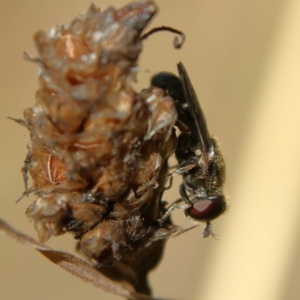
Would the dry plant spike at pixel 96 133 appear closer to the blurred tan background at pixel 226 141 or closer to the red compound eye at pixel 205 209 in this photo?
the red compound eye at pixel 205 209

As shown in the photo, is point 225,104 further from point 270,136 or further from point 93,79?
point 93,79

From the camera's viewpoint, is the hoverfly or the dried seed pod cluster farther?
the hoverfly

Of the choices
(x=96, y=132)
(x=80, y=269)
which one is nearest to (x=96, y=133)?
(x=96, y=132)

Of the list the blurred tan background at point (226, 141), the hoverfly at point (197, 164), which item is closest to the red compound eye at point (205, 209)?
the hoverfly at point (197, 164)

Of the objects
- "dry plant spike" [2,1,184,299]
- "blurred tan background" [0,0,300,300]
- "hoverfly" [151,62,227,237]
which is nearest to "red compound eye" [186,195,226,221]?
"hoverfly" [151,62,227,237]

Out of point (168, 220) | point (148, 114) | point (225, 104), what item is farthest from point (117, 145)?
point (225, 104)

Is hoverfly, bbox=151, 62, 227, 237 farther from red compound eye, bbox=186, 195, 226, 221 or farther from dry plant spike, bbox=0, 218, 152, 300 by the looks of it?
dry plant spike, bbox=0, 218, 152, 300

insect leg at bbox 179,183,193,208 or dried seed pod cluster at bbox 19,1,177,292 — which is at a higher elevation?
dried seed pod cluster at bbox 19,1,177,292

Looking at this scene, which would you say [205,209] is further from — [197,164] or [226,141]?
[226,141]
